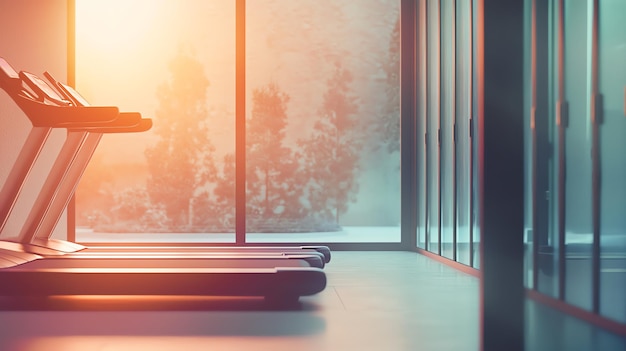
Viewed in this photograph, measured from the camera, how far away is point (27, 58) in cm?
537

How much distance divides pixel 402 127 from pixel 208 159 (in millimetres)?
2710

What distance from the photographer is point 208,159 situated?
7.63 m

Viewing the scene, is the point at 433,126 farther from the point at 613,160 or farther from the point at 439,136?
the point at 613,160

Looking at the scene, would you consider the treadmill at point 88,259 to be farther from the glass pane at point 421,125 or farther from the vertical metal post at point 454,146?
the glass pane at point 421,125

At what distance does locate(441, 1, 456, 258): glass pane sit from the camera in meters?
4.70

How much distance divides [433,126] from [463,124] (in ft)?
2.79

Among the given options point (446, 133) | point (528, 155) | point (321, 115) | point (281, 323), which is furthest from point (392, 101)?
point (281, 323)

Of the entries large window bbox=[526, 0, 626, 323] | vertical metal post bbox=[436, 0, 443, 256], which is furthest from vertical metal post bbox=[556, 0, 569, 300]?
vertical metal post bbox=[436, 0, 443, 256]

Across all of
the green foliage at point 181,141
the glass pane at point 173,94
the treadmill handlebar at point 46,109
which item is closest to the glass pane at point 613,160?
the treadmill handlebar at point 46,109

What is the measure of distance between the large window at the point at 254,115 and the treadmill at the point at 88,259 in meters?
3.12

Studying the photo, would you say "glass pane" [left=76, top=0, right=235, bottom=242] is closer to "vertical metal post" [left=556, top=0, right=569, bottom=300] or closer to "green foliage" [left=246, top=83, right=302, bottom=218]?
"green foliage" [left=246, top=83, right=302, bottom=218]

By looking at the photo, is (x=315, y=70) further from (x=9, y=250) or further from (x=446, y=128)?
(x=9, y=250)

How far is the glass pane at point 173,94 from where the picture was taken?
761 cm

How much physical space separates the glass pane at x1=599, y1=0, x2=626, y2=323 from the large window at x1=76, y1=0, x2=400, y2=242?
4.68 meters
